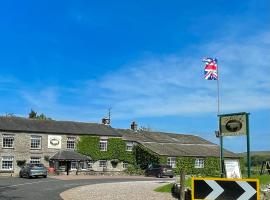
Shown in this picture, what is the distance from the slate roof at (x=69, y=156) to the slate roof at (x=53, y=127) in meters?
2.69

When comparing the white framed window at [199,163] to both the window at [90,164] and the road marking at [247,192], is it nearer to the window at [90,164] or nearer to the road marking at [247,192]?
the window at [90,164]

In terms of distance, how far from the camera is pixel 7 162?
5616cm

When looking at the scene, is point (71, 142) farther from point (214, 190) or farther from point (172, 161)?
point (214, 190)

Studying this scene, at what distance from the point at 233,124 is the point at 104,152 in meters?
46.7

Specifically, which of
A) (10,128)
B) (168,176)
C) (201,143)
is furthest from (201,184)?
(201,143)

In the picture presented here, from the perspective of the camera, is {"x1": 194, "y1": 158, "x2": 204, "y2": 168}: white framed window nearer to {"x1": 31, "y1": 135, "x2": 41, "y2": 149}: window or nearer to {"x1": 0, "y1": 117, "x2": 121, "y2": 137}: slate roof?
{"x1": 0, "y1": 117, "x2": 121, "y2": 137}: slate roof

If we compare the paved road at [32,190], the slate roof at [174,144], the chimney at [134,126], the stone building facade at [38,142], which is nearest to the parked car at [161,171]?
the slate roof at [174,144]

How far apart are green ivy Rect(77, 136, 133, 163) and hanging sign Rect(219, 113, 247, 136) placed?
44942 mm

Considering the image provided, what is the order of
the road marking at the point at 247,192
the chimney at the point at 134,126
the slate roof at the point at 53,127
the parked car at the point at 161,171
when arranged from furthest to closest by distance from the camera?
1. the chimney at the point at 134,126
2. the slate roof at the point at 53,127
3. the parked car at the point at 161,171
4. the road marking at the point at 247,192

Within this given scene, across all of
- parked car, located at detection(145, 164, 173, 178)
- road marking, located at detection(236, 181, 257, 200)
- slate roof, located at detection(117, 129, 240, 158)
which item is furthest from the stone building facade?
road marking, located at detection(236, 181, 257, 200)

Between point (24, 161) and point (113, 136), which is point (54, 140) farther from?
point (113, 136)

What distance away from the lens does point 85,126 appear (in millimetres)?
64625

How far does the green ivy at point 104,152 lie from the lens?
6162 cm

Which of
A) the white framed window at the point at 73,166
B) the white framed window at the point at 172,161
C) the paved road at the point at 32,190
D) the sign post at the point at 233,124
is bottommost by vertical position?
the paved road at the point at 32,190
